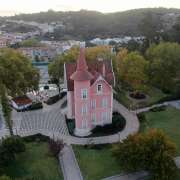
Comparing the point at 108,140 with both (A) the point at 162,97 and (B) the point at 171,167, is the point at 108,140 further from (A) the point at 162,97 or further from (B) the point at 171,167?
(A) the point at 162,97

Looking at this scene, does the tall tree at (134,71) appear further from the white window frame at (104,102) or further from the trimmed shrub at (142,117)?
the white window frame at (104,102)

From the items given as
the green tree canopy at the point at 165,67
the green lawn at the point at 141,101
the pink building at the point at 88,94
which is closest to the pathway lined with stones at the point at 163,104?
the green lawn at the point at 141,101

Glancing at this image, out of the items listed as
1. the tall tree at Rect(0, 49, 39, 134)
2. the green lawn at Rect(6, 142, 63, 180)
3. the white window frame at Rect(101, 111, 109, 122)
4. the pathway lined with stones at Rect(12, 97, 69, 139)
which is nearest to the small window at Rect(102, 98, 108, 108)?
the white window frame at Rect(101, 111, 109, 122)

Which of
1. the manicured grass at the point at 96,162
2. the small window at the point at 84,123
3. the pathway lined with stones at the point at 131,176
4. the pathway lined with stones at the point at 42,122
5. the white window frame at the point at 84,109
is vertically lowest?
the pathway lined with stones at the point at 131,176

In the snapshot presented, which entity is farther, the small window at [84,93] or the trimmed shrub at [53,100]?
the trimmed shrub at [53,100]

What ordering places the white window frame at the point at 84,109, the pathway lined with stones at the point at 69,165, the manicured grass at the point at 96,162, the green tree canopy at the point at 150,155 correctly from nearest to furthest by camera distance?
the green tree canopy at the point at 150,155, the pathway lined with stones at the point at 69,165, the manicured grass at the point at 96,162, the white window frame at the point at 84,109

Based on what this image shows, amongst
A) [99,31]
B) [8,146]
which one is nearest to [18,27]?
[99,31]
